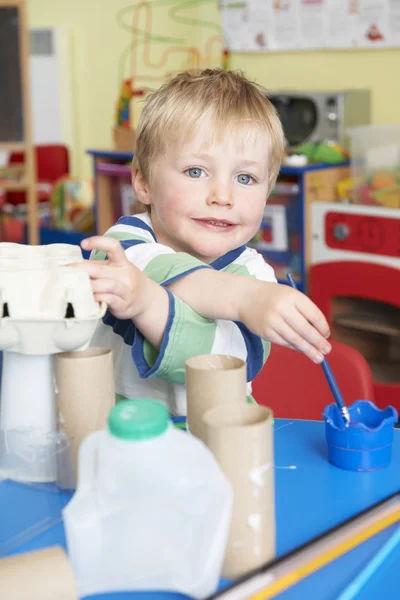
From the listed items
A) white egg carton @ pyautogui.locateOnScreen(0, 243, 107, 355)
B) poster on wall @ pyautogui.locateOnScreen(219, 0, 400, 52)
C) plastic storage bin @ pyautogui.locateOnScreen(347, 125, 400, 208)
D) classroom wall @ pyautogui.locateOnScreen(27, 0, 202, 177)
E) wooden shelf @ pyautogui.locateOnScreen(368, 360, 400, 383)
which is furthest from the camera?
classroom wall @ pyautogui.locateOnScreen(27, 0, 202, 177)

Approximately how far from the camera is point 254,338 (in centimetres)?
90

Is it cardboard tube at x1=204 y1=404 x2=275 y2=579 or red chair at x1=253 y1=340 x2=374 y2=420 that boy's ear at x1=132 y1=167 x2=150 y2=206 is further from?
cardboard tube at x1=204 y1=404 x2=275 y2=579

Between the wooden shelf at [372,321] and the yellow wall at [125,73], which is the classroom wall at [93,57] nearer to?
the yellow wall at [125,73]

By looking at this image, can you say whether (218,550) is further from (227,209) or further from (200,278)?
(227,209)

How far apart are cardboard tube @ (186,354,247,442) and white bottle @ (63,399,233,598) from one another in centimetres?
12

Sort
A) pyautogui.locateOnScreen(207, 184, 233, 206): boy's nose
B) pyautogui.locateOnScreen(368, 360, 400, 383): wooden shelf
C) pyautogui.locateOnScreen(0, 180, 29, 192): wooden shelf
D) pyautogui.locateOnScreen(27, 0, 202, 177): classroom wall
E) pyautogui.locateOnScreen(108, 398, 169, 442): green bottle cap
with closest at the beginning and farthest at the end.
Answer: pyautogui.locateOnScreen(108, 398, 169, 442): green bottle cap
pyautogui.locateOnScreen(207, 184, 233, 206): boy's nose
pyautogui.locateOnScreen(368, 360, 400, 383): wooden shelf
pyautogui.locateOnScreen(0, 180, 29, 192): wooden shelf
pyautogui.locateOnScreen(27, 0, 202, 177): classroom wall

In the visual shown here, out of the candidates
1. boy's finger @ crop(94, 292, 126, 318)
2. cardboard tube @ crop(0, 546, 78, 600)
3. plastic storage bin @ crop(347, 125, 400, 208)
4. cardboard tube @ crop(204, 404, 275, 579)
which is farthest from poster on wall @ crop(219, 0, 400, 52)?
cardboard tube @ crop(0, 546, 78, 600)

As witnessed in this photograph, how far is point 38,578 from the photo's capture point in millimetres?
556

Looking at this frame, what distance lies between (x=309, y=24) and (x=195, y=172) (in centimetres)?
229

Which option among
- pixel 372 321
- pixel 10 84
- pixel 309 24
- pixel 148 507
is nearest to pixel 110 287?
pixel 148 507

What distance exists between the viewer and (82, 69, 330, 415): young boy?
813mm

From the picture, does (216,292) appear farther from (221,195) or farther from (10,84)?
(10,84)

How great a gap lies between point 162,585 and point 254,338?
13.8 inches

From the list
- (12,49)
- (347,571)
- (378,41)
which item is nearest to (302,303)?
(347,571)
